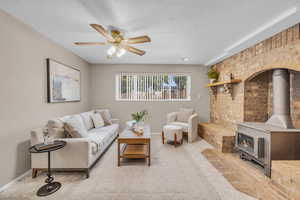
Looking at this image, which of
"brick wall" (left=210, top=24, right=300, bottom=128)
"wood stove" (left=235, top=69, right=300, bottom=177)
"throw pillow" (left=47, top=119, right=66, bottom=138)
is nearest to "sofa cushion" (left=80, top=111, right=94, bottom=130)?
"throw pillow" (left=47, top=119, right=66, bottom=138)

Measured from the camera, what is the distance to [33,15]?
195 cm

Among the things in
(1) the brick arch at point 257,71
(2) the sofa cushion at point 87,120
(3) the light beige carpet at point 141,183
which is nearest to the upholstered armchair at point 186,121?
(3) the light beige carpet at point 141,183

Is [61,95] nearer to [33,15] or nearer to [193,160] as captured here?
[33,15]

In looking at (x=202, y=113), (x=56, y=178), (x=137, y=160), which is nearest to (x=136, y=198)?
(x=137, y=160)

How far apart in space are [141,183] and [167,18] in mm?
2472

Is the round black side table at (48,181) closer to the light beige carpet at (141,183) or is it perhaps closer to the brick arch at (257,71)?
the light beige carpet at (141,183)

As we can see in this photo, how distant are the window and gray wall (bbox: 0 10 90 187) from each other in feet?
7.86

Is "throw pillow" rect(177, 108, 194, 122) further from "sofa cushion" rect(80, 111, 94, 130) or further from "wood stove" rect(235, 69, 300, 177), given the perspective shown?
"sofa cushion" rect(80, 111, 94, 130)

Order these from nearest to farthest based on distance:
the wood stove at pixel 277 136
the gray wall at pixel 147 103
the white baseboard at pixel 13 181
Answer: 1. the white baseboard at pixel 13 181
2. the wood stove at pixel 277 136
3. the gray wall at pixel 147 103

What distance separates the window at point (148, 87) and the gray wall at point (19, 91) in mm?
2396

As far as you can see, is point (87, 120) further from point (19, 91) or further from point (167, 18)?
point (167, 18)

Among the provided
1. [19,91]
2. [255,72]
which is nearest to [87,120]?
[19,91]

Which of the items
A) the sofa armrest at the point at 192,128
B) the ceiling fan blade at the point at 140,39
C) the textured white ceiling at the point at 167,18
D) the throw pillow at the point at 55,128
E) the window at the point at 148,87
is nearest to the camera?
the textured white ceiling at the point at 167,18

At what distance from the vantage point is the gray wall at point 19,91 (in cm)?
187
